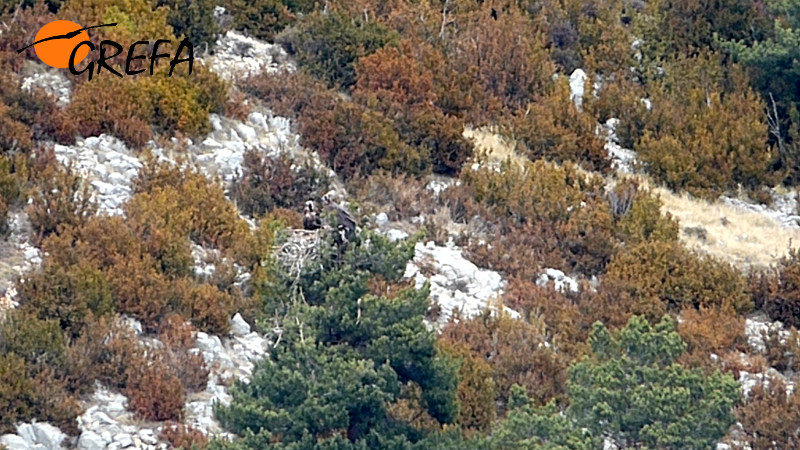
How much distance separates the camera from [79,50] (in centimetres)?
1280

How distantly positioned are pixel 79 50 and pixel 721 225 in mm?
7260

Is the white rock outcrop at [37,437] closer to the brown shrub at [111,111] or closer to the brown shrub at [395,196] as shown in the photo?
the brown shrub at [111,111]

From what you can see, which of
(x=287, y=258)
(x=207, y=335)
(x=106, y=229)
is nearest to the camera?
(x=287, y=258)

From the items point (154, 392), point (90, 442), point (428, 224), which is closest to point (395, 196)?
point (428, 224)

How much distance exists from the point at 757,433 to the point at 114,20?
26.7ft

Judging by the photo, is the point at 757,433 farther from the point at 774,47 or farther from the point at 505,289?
the point at 774,47

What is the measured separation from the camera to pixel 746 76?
55.5 ft

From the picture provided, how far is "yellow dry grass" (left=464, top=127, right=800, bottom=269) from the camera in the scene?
12805 mm

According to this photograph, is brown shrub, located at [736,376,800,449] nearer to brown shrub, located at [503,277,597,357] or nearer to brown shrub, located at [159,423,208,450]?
brown shrub, located at [503,277,597,357]

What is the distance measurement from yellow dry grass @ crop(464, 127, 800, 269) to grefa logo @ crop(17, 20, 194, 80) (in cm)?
364

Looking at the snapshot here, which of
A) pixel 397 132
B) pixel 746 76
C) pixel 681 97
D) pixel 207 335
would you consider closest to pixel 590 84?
pixel 681 97

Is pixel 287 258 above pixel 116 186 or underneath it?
above

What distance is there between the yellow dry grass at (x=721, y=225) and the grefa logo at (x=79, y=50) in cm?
364

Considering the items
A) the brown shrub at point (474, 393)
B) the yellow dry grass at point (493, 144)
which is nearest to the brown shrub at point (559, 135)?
the yellow dry grass at point (493, 144)
